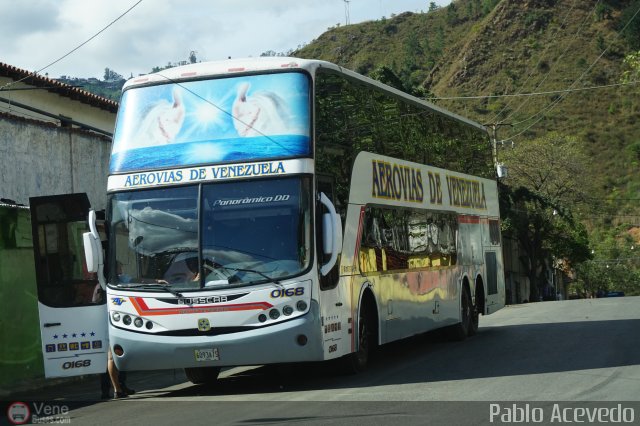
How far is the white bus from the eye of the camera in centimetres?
1214

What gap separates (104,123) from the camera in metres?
29.2

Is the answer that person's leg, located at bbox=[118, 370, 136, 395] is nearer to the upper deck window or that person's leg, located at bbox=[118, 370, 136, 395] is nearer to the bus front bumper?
the bus front bumper

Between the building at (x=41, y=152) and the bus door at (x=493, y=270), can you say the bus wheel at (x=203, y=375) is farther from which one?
the bus door at (x=493, y=270)

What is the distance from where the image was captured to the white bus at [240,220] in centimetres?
1214

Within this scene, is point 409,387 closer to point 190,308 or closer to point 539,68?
point 190,308

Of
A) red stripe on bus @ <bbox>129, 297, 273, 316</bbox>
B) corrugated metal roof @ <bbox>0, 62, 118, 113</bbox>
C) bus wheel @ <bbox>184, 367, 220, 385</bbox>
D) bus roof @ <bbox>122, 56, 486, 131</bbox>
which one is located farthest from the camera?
corrugated metal roof @ <bbox>0, 62, 118, 113</bbox>

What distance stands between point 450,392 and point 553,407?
178 cm

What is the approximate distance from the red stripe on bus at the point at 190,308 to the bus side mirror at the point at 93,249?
0.63 metres

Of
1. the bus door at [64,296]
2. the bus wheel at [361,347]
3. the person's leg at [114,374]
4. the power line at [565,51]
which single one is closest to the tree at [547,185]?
the power line at [565,51]

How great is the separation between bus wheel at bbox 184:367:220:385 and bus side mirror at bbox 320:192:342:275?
341 centimetres

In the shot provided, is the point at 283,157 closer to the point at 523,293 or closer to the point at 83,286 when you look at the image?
the point at 83,286

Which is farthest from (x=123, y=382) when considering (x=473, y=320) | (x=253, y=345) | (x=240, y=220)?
(x=473, y=320)

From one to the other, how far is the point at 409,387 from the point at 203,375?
12.5ft

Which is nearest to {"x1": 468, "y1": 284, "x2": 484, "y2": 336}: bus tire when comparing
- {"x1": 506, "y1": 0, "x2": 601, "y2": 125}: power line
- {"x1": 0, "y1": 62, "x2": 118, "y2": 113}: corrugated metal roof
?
{"x1": 0, "y1": 62, "x2": 118, "y2": 113}: corrugated metal roof
